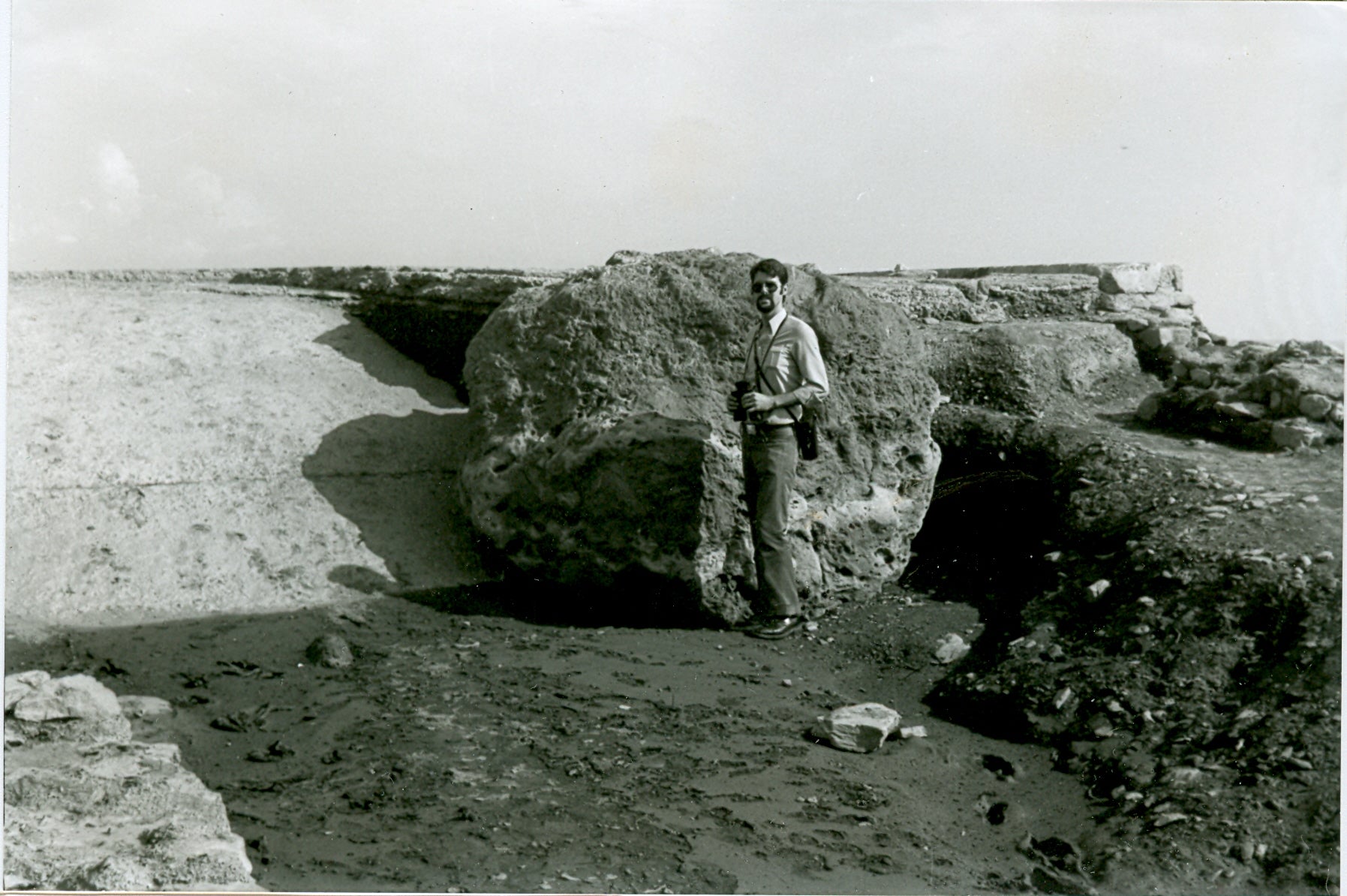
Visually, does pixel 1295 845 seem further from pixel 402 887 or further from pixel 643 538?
pixel 643 538

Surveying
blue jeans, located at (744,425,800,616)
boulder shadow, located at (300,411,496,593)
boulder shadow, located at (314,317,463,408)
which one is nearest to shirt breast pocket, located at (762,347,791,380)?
blue jeans, located at (744,425,800,616)

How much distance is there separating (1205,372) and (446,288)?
15.1 feet

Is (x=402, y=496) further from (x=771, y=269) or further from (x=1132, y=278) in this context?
(x=1132, y=278)

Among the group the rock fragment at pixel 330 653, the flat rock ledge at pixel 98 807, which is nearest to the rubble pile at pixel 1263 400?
the rock fragment at pixel 330 653

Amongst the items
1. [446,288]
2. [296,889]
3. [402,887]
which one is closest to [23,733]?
[296,889]

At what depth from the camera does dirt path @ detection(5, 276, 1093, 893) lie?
345 centimetres

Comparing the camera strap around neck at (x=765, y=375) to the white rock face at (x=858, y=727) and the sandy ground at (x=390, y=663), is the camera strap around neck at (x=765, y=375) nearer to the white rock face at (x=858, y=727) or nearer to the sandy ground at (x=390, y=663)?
the sandy ground at (x=390, y=663)

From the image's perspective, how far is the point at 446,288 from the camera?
712 centimetres

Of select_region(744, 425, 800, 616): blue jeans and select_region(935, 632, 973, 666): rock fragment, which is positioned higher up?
select_region(744, 425, 800, 616): blue jeans

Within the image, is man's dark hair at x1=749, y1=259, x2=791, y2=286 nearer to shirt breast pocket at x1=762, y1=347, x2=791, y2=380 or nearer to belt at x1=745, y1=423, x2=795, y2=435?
shirt breast pocket at x1=762, y1=347, x2=791, y2=380

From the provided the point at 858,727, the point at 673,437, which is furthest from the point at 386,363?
the point at 858,727

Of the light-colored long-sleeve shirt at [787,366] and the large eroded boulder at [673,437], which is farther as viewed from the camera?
the large eroded boulder at [673,437]

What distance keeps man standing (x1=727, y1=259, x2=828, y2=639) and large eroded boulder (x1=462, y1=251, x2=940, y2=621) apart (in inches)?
14.7

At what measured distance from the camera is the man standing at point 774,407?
4953 millimetres
